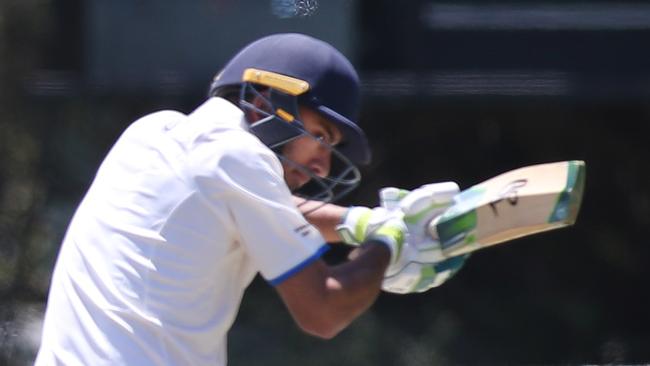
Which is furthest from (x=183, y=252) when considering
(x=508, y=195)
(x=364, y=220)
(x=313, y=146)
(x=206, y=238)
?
(x=508, y=195)

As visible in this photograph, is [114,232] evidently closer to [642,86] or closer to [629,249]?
[642,86]

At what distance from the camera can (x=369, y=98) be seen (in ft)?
20.8

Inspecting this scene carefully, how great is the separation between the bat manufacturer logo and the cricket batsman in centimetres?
21

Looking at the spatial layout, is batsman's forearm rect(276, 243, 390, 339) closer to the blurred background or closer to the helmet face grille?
the helmet face grille

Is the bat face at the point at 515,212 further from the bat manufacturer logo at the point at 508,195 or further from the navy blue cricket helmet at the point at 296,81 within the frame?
the navy blue cricket helmet at the point at 296,81

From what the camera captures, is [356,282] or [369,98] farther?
[369,98]

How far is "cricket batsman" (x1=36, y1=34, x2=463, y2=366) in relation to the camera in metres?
2.41

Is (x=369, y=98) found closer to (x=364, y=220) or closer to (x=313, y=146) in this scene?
(x=364, y=220)

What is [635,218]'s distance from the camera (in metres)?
6.91

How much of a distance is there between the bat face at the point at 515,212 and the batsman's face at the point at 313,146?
0.26 m

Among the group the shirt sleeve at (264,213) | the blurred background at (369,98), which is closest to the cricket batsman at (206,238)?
the shirt sleeve at (264,213)

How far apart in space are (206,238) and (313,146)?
0.36 metres

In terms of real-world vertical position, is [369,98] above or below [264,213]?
below

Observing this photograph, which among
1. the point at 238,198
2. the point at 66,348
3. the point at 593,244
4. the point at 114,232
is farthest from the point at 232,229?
the point at 593,244
